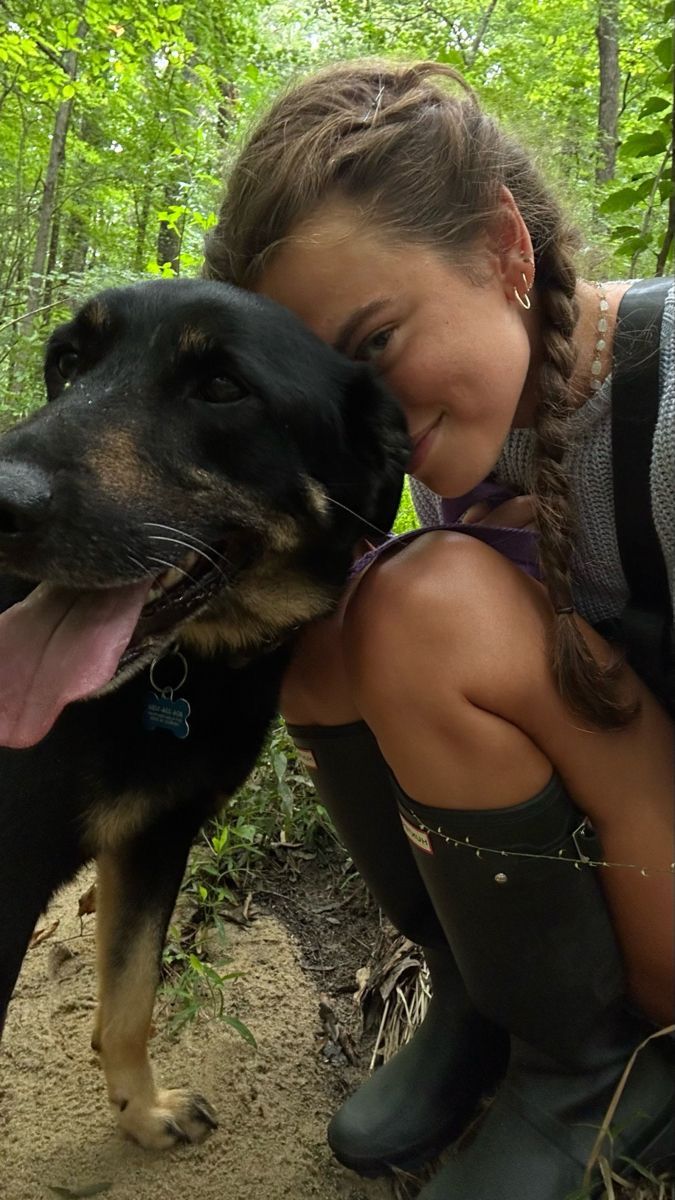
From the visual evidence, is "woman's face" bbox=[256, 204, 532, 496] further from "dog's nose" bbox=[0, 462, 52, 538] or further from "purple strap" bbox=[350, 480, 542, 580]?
"dog's nose" bbox=[0, 462, 52, 538]

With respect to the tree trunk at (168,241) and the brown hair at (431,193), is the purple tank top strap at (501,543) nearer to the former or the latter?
the brown hair at (431,193)

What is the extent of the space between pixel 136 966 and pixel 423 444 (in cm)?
124

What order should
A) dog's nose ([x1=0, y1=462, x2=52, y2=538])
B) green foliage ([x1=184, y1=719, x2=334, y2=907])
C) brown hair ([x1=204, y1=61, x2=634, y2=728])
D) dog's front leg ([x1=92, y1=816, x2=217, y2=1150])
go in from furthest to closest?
green foliage ([x1=184, y1=719, x2=334, y2=907])
dog's front leg ([x1=92, y1=816, x2=217, y2=1150])
brown hair ([x1=204, y1=61, x2=634, y2=728])
dog's nose ([x1=0, y1=462, x2=52, y2=538])

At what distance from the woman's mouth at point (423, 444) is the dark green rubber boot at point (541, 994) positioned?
0.65m

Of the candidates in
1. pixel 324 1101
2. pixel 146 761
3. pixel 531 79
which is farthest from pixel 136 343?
pixel 531 79

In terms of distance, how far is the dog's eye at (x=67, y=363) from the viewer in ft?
5.91

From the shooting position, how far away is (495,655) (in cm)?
159

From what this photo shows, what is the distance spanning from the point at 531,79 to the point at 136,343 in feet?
33.1

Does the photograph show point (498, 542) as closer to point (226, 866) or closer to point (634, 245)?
point (634, 245)

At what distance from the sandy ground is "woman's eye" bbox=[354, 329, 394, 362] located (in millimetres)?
1503

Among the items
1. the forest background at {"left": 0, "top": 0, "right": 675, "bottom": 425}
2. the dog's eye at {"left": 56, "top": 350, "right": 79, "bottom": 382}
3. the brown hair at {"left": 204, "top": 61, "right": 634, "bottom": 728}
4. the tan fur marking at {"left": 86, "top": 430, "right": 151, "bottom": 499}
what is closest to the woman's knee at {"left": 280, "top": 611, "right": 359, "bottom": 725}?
the brown hair at {"left": 204, "top": 61, "right": 634, "bottom": 728}

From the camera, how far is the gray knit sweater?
1.61 m

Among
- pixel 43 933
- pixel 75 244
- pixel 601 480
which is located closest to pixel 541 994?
pixel 601 480

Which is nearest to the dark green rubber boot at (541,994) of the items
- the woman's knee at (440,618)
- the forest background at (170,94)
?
the woman's knee at (440,618)
